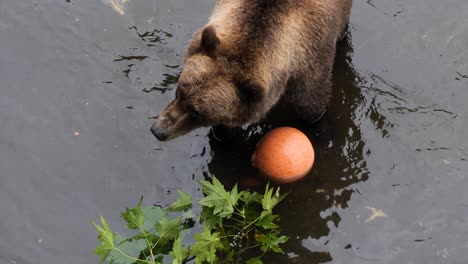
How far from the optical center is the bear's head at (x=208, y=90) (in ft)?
15.9

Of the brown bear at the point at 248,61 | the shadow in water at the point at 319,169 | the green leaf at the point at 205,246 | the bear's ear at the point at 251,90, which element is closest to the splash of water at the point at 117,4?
the brown bear at the point at 248,61

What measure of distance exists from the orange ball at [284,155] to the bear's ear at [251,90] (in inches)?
16.6

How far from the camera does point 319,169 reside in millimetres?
5805

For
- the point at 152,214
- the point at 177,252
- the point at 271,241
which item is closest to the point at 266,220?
the point at 271,241

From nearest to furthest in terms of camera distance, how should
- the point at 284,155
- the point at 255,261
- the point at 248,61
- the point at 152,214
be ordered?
the point at 255,261 < the point at 248,61 < the point at 152,214 < the point at 284,155

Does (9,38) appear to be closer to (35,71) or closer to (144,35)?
(35,71)

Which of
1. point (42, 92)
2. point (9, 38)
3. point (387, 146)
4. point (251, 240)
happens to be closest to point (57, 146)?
point (42, 92)

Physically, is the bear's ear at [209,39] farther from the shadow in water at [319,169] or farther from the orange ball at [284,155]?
the shadow in water at [319,169]

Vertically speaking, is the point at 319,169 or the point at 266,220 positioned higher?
the point at 266,220

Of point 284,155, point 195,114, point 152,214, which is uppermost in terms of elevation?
point 195,114

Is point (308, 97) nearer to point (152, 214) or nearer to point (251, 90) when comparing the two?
point (251, 90)

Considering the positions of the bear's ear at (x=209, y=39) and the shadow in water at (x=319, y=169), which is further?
the shadow in water at (x=319, y=169)

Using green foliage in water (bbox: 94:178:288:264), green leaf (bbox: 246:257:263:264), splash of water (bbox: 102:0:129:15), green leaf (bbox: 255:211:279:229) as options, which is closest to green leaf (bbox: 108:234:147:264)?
green foliage in water (bbox: 94:178:288:264)

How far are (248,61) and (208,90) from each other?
0.38 metres
